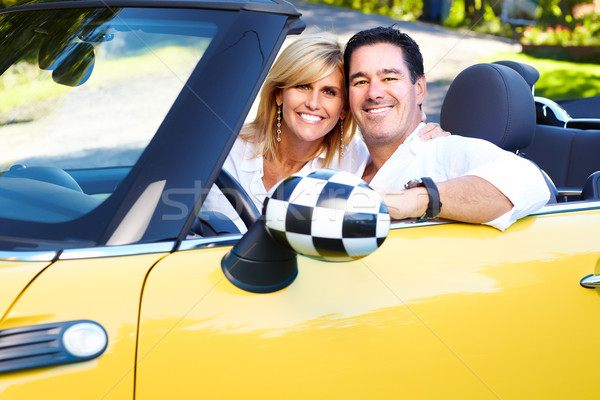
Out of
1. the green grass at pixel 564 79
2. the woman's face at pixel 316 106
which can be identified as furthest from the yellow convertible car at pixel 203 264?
the green grass at pixel 564 79

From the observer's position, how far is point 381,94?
7.79ft

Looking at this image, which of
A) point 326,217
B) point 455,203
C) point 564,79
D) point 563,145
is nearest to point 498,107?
point 455,203

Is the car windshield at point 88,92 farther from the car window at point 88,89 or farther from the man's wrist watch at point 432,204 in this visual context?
the man's wrist watch at point 432,204

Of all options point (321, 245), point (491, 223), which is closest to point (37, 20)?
point (321, 245)

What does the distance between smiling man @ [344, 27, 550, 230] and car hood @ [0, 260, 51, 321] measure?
91 centimetres

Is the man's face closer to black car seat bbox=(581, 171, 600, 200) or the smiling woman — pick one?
the smiling woman

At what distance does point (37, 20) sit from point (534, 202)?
59.8 inches

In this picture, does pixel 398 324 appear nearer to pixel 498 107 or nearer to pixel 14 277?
pixel 14 277

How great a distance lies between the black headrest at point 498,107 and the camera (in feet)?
7.88

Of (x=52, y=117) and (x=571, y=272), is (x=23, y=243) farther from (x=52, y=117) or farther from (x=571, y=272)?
(x=571, y=272)

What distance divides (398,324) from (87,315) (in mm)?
683

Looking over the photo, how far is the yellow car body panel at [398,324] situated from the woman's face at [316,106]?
1.00 metres

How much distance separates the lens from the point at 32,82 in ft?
5.69

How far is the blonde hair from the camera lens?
2.53m
